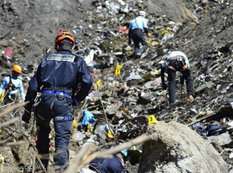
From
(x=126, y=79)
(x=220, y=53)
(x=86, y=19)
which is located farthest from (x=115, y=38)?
(x=220, y=53)

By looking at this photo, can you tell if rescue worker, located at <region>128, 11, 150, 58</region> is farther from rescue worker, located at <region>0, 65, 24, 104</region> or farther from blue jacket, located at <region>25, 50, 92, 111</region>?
blue jacket, located at <region>25, 50, 92, 111</region>

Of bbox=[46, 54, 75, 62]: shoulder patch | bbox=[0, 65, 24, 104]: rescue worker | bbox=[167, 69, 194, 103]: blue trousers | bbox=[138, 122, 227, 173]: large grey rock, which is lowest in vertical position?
bbox=[0, 65, 24, 104]: rescue worker

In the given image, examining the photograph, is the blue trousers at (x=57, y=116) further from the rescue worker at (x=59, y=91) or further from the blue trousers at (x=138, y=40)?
the blue trousers at (x=138, y=40)

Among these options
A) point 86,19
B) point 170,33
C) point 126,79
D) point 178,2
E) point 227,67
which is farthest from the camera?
point 178,2

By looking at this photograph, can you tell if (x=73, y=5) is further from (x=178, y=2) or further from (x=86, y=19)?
(x=178, y=2)

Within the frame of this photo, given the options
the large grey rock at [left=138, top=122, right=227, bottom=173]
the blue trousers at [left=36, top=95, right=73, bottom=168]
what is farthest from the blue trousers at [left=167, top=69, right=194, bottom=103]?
the large grey rock at [left=138, top=122, right=227, bottom=173]

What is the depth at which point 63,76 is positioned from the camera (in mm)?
3955

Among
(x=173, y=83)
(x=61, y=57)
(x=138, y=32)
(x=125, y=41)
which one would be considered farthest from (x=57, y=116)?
(x=125, y=41)

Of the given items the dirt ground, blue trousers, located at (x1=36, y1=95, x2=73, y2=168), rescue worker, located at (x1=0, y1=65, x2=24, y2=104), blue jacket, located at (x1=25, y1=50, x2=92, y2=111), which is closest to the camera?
blue trousers, located at (x1=36, y1=95, x2=73, y2=168)

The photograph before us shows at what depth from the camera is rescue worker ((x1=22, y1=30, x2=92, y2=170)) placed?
12.7 feet

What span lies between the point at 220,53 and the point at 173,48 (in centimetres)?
246

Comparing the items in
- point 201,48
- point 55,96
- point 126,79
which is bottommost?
point 126,79

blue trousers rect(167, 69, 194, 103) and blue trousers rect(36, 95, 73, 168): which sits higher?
blue trousers rect(36, 95, 73, 168)

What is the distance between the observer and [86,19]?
15.6m
